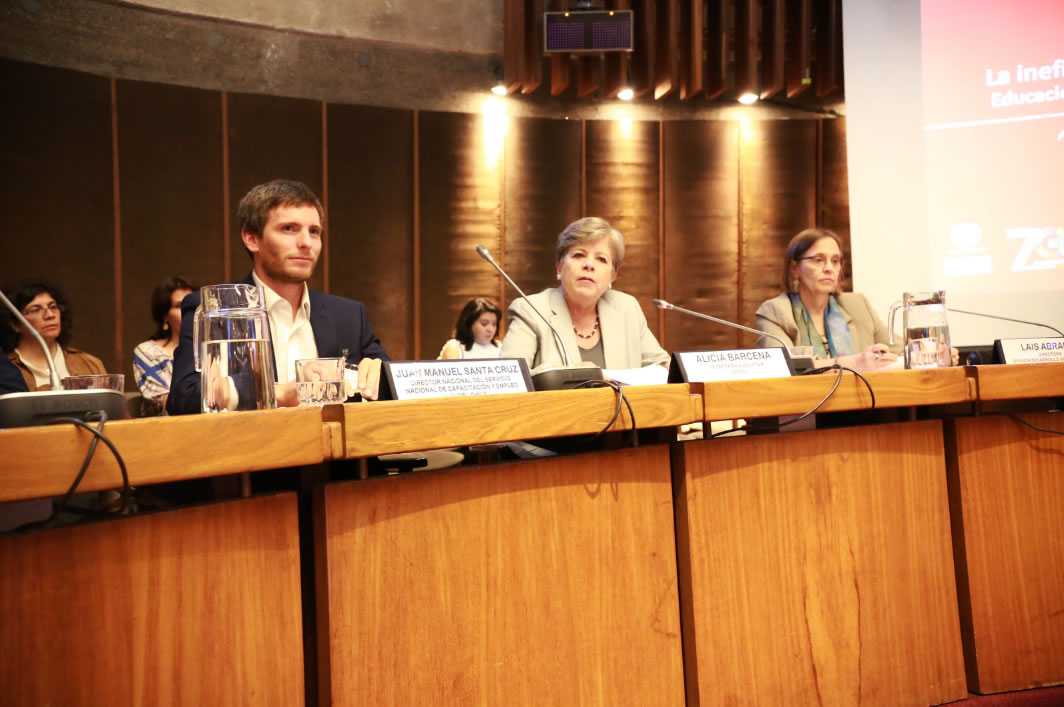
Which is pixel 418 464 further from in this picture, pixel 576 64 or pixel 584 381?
pixel 576 64

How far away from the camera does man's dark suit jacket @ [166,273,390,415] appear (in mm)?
1610

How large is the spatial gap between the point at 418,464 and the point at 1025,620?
4.24 feet

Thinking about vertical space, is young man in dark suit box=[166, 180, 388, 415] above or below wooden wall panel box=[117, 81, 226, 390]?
below

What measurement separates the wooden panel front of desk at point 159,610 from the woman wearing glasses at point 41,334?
2337 millimetres

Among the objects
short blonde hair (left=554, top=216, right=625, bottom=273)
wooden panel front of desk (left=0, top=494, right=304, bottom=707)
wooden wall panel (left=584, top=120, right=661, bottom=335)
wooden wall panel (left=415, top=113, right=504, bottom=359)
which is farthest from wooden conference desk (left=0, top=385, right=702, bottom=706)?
wooden wall panel (left=584, top=120, right=661, bottom=335)

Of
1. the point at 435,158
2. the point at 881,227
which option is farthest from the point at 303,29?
the point at 881,227

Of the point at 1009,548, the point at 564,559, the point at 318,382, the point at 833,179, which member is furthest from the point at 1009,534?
the point at 833,179

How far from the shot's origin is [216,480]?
1.05 m

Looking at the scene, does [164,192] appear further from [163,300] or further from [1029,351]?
[1029,351]

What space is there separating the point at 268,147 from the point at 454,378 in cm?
390

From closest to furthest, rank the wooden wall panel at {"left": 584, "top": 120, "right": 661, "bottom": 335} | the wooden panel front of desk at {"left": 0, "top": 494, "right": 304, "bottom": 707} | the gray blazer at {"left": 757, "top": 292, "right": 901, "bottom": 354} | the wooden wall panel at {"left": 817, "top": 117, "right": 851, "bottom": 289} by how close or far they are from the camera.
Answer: the wooden panel front of desk at {"left": 0, "top": 494, "right": 304, "bottom": 707} < the gray blazer at {"left": 757, "top": 292, "right": 901, "bottom": 354} < the wooden wall panel at {"left": 584, "top": 120, "right": 661, "bottom": 335} < the wooden wall panel at {"left": 817, "top": 117, "right": 851, "bottom": 289}

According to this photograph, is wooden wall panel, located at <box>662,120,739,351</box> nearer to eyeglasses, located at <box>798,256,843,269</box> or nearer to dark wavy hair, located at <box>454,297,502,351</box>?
dark wavy hair, located at <box>454,297,502,351</box>

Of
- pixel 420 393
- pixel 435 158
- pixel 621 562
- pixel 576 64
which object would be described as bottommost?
pixel 621 562

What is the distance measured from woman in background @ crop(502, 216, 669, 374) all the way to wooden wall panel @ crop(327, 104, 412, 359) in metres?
2.66
